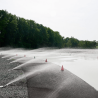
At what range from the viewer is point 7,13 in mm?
51594

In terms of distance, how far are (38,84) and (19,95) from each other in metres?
1.66

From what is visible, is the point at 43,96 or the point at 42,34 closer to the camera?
the point at 43,96

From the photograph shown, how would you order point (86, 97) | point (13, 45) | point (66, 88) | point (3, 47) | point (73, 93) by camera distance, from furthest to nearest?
point (13, 45)
point (3, 47)
point (66, 88)
point (73, 93)
point (86, 97)

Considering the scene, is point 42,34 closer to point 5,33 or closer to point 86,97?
point 5,33

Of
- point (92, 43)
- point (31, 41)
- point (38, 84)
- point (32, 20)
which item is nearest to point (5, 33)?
point (31, 41)

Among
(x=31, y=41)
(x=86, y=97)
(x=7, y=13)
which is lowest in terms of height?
(x=86, y=97)

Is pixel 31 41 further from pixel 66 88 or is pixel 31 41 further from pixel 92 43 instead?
pixel 66 88

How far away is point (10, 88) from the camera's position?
619 cm

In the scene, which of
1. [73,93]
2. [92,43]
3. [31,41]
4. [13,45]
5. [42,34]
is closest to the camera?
[73,93]

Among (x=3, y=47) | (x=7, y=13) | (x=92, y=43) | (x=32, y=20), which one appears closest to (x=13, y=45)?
(x=3, y=47)

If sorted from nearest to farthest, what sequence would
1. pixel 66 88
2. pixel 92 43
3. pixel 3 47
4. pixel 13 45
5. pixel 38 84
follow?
pixel 66 88 → pixel 38 84 → pixel 3 47 → pixel 13 45 → pixel 92 43

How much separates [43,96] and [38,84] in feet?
5.48

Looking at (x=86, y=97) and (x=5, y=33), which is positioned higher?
(x=5, y=33)

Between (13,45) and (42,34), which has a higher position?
(42,34)
